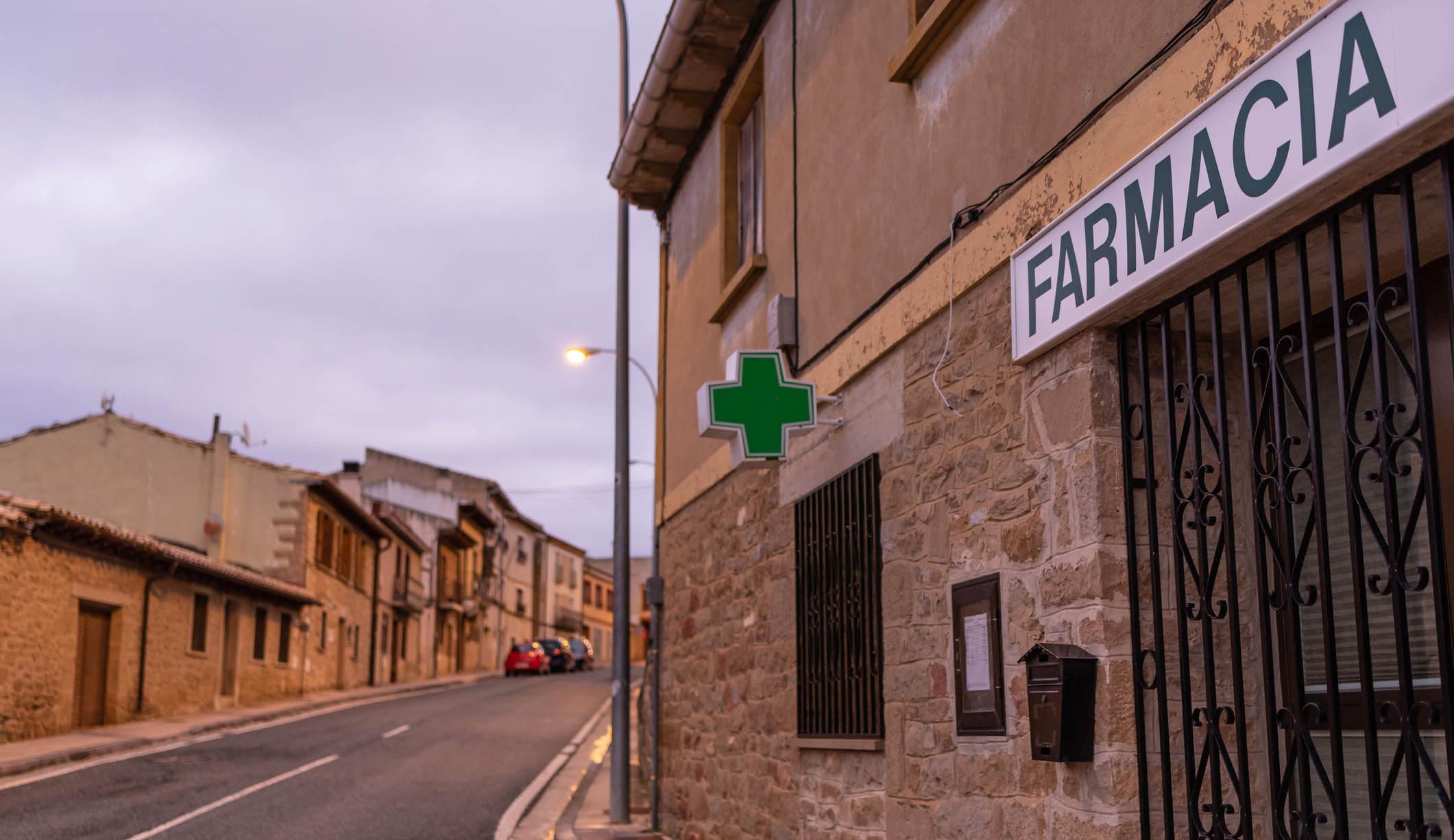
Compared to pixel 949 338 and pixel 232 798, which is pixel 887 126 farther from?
pixel 232 798

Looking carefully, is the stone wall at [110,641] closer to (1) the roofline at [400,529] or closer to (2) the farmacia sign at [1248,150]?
(1) the roofline at [400,529]

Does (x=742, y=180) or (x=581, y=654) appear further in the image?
(x=581, y=654)

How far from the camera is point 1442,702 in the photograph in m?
3.27

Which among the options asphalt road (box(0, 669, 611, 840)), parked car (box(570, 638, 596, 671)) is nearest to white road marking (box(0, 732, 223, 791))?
asphalt road (box(0, 669, 611, 840))

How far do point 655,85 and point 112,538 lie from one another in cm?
1687

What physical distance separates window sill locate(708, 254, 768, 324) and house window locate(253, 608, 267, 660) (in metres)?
24.8

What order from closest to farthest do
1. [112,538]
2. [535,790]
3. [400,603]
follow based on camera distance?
[535,790]
[112,538]
[400,603]

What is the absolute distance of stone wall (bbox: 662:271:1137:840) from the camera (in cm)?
449

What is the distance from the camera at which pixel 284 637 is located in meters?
34.1

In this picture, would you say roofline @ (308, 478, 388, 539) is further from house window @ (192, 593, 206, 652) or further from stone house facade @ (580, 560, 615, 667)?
stone house facade @ (580, 560, 615, 667)

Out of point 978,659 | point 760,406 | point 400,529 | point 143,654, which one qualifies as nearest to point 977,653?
point 978,659

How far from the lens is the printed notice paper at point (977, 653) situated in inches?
207

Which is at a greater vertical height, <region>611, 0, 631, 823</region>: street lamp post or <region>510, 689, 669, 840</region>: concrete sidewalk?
<region>611, 0, 631, 823</region>: street lamp post

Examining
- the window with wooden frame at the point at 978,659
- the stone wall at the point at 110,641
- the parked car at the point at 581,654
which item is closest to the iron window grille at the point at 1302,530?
the window with wooden frame at the point at 978,659
